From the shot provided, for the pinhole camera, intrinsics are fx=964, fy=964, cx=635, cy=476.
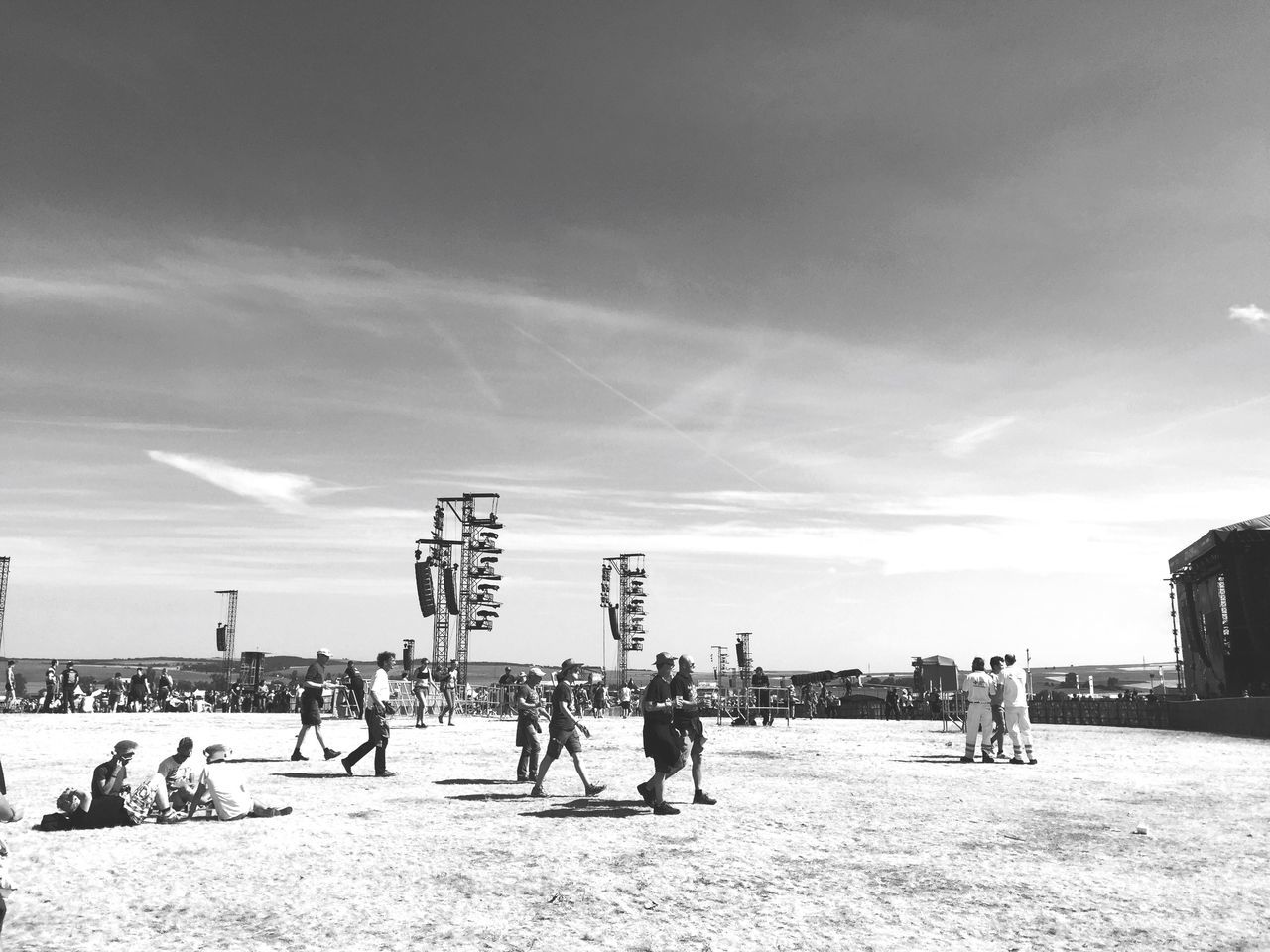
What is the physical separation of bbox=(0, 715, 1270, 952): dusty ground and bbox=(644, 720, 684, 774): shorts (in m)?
0.53

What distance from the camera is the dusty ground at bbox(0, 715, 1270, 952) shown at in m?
5.65

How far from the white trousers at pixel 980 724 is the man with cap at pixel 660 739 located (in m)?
8.21

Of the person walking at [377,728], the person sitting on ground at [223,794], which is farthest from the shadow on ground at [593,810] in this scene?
the person walking at [377,728]

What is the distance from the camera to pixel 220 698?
4016 cm

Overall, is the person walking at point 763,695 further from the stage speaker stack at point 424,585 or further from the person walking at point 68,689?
the person walking at point 68,689

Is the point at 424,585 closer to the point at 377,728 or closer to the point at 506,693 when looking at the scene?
the point at 506,693

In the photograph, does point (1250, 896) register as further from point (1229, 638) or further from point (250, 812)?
point (1229, 638)

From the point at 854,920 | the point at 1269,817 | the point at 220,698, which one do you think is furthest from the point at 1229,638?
the point at 220,698

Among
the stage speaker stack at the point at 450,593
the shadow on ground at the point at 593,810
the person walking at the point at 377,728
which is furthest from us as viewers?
the stage speaker stack at the point at 450,593

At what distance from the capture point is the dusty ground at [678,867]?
5.65m

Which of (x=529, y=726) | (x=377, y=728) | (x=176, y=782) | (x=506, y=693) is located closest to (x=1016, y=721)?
(x=529, y=726)

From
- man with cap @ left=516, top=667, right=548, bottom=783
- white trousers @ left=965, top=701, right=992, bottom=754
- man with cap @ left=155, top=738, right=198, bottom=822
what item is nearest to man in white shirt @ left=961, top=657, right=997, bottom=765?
white trousers @ left=965, top=701, right=992, bottom=754

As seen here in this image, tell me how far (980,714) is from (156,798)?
12581 mm

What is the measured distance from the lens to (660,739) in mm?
9828
